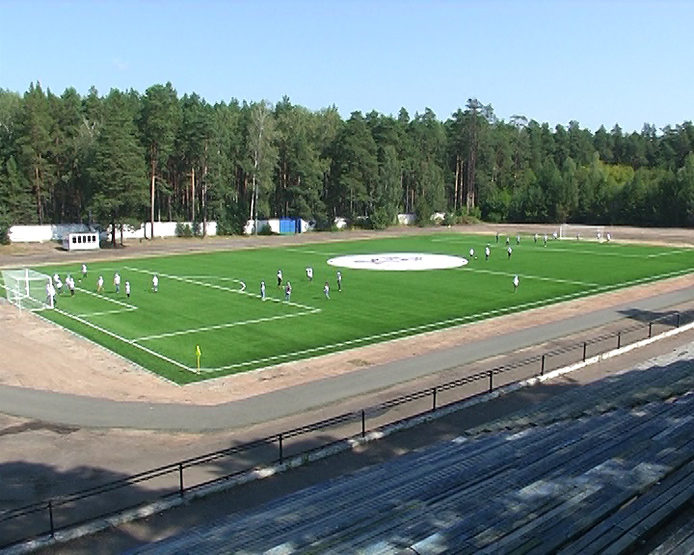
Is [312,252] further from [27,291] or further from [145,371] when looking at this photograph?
[145,371]

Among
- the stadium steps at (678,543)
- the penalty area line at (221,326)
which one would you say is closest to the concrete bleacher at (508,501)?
the stadium steps at (678,543)

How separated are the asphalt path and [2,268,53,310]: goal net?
17.0 meters

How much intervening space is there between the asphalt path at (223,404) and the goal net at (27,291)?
17.0m

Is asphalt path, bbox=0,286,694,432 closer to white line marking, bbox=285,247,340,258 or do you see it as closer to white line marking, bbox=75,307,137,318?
white line marking, bbox=75,307,137,318

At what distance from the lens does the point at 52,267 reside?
58.2 metres

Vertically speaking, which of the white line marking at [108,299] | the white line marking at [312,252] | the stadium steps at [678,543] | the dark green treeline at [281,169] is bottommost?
the white line marking at [108,299]

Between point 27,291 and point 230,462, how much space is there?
30354 mm

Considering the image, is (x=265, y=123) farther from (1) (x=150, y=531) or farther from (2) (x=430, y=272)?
(1) (x=150, y=531)

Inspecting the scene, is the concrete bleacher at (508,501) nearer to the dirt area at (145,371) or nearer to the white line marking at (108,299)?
the dirt area at (145,371)

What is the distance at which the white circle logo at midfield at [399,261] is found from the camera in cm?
5731

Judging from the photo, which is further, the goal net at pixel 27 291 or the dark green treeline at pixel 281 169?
the dark green treeline at pixel 281 169

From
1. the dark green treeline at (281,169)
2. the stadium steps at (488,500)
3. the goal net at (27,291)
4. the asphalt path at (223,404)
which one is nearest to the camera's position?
the stadium steps at (488,500)

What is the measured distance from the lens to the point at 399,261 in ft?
202

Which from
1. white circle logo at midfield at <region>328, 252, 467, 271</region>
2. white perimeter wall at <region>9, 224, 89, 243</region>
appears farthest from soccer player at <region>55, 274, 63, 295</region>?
white perimeter wall at <region>9, 224, 89, 243</region>
